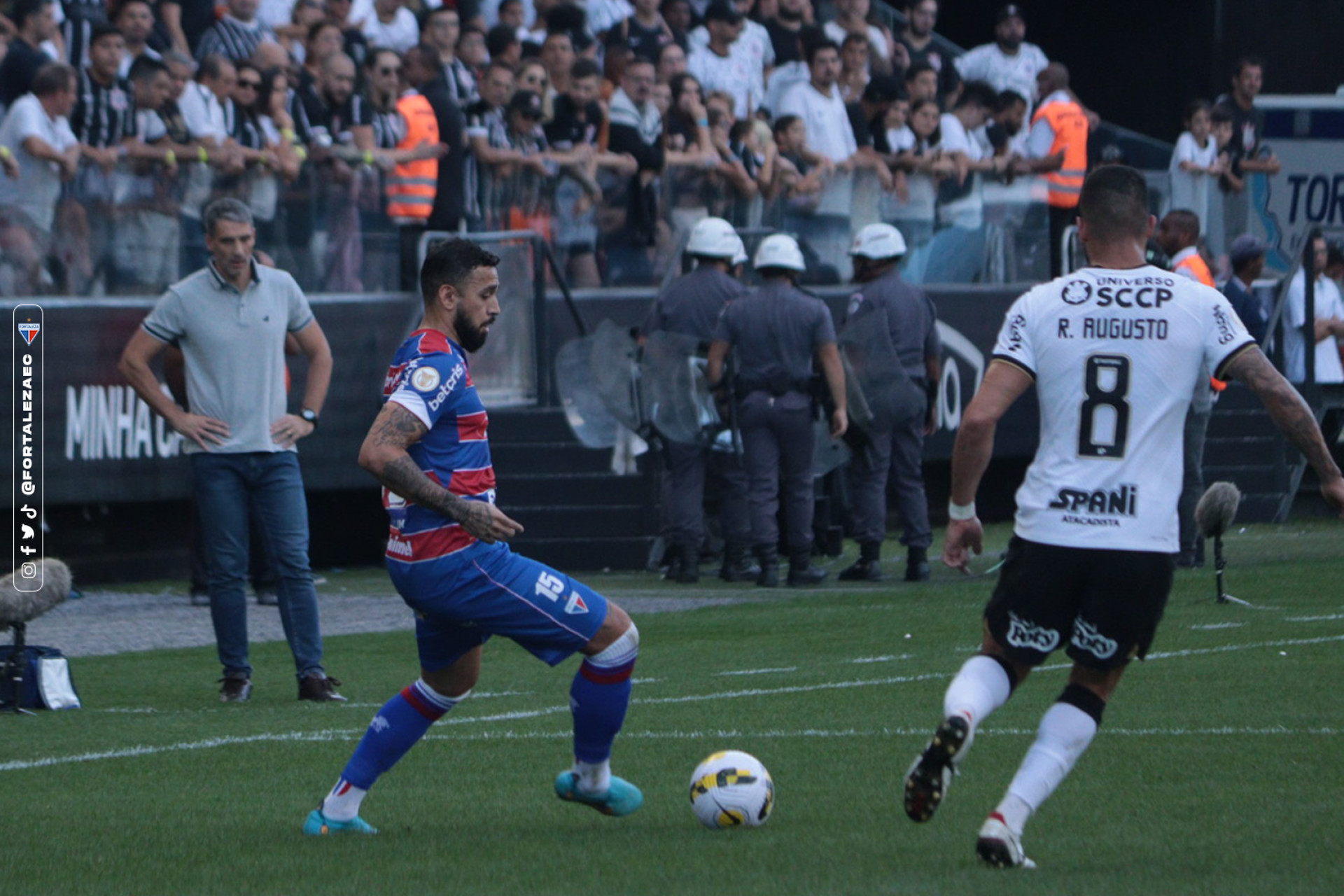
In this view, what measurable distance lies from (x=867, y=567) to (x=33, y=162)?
635 cm

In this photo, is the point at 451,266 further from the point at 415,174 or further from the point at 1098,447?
the point at 415,174

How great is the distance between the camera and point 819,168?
1816cm

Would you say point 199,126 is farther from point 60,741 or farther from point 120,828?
point 120,828

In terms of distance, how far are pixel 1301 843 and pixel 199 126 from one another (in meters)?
11.1

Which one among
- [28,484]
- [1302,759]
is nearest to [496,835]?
[1302,759]

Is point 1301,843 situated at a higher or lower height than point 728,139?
lower

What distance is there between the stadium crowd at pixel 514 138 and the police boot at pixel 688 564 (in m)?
3.19

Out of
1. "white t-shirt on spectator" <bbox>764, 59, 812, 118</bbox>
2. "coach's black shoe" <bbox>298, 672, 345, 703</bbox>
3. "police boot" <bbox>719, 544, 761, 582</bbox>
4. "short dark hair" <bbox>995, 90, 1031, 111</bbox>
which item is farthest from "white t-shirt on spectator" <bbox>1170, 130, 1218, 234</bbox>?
"coach's black shoe" <bbox>298, 672, 345, 703</bbox>

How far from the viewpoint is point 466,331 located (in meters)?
6.33

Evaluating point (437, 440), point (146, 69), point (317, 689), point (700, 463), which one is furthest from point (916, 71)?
point (437, 440)

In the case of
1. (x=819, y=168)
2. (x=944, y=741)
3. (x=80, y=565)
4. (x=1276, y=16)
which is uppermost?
(x=1276, y=16)

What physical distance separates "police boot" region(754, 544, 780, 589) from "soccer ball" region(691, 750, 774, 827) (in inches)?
318

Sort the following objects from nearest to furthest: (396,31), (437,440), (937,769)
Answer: (937,769) < (437,440) < (396,31)

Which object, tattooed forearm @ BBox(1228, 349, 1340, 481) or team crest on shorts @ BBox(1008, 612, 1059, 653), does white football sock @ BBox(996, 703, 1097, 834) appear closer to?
team crest on shorts @ BBox(1008, 612, 1059, 653)
